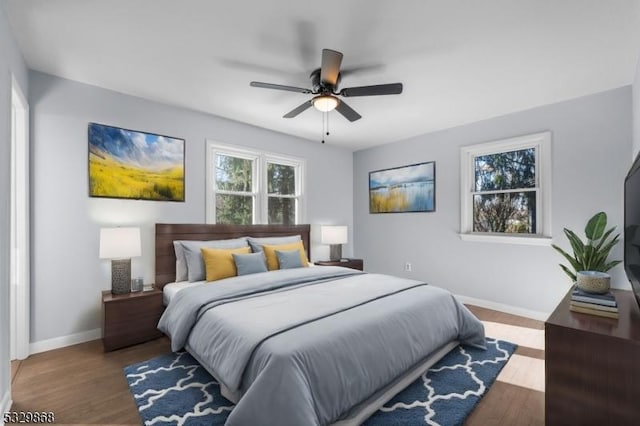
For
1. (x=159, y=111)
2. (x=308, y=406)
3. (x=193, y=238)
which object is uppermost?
(x=159, y=111)

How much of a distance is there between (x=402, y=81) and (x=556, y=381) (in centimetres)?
255

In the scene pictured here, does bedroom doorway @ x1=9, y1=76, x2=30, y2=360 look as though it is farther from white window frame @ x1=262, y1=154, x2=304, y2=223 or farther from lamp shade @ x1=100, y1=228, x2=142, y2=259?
white window frame @ x1=262, y1=154, x2=304, y2=223

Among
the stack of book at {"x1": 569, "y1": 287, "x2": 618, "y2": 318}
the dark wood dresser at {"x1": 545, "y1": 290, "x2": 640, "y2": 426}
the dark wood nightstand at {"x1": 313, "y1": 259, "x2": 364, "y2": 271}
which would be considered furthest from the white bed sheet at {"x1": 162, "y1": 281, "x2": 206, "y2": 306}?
the stack of book at {"x1": 569, "y1": 287, "x2": 618, "y2": 318}

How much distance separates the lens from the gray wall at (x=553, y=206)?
304cm

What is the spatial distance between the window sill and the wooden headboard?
2.73 meters

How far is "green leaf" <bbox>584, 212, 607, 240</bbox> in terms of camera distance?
2.87m

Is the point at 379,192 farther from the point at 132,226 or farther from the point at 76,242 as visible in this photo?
Result: the point at 76,242

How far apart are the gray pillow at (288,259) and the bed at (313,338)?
474mm

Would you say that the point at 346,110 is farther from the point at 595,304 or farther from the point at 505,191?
the point at 505,191

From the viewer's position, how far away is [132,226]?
318cm

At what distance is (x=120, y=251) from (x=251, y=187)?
6.10ft

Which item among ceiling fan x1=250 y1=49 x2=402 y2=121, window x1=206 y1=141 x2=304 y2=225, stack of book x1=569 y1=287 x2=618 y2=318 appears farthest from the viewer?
window x1=206 y1=141 x2=304 y2=225

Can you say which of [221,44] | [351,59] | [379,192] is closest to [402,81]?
[351,59]

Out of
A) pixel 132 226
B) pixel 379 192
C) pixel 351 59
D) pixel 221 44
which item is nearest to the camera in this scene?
pixel 221 44
